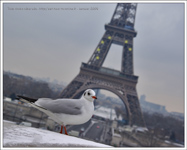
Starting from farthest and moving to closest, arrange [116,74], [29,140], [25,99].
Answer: [116,74], [25,99], [29,140]

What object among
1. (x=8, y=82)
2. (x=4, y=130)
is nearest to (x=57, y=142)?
(x=4, y=130)

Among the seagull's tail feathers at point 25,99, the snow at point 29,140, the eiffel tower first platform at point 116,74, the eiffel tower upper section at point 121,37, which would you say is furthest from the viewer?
the eiffel tower upper section at point 121,37

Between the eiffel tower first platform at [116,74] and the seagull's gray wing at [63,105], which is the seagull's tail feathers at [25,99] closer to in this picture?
the seagull's gray wing at [63,105]

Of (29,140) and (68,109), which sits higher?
(68,109)

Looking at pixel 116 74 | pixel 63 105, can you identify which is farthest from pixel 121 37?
pixel 63 105

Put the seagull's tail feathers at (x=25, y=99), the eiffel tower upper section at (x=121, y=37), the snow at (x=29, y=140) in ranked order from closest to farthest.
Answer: the snow at (x=29, y=140) → the seagull's tail feathers at (x=25, y=99) → the eiffel tower upper section at (x=121, y=37)

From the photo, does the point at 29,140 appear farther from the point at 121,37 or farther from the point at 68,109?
the point at 121,37

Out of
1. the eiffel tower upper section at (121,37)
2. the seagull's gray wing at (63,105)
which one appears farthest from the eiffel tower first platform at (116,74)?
the seagull's gray wing at (63,105)
